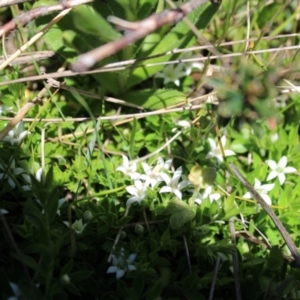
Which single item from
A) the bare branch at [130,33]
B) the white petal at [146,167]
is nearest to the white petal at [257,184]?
the white petal at [146,167]

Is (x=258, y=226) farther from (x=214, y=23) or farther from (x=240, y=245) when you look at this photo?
(x=214, y=23)

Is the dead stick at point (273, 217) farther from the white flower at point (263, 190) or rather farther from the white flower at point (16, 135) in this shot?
the white flower at point (16, 135)

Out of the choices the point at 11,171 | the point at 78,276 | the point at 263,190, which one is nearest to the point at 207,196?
the point at 263,190

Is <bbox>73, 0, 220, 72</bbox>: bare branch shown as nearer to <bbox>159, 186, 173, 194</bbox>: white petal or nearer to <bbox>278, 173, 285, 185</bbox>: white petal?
<bbox>159, 186, 173, 194</bbox>: white petal

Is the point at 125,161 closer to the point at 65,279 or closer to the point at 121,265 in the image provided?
the point at 121,265

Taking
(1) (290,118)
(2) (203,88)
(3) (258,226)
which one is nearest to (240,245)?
(3) (258,226)

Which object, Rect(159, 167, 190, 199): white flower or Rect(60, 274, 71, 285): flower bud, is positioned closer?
Rect(60, 274, 71, 285): flower bud

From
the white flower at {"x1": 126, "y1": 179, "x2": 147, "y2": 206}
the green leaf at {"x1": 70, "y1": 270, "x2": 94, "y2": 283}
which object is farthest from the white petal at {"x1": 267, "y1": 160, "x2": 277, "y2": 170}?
the green leaf at {"x1": 70, "y1": 270, "x2": 94, "y2": 283}
